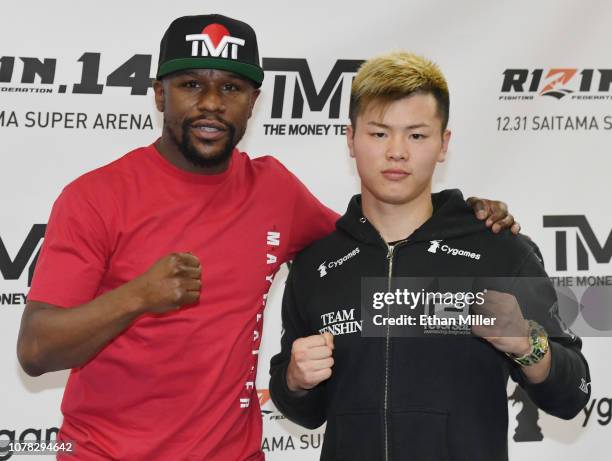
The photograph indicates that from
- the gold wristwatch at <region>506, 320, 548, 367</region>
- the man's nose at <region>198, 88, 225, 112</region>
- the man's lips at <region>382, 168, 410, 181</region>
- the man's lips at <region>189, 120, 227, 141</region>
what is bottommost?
the gold wristwatch at <region>506, 320, 548, 367</region>

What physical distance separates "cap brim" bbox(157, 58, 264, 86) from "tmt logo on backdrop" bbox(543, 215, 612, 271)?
123 cm

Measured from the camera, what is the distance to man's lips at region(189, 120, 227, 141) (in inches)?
60.1

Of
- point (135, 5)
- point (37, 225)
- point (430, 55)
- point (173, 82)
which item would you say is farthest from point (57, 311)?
point (430, 55)

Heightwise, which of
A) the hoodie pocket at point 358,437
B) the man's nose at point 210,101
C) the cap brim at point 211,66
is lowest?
the hoodie pocket at point 358,437

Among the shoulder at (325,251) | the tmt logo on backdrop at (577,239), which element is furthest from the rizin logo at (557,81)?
the shoulder at (325,251)

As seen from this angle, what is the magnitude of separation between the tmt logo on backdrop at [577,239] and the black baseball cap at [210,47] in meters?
1.22

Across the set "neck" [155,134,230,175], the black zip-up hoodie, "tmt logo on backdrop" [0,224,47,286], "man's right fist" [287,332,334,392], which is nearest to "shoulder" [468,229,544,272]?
the black zip-up hoodie

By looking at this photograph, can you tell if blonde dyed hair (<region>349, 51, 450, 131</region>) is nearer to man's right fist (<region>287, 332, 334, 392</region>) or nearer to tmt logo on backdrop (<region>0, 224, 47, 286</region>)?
man's right fist (<region>287, 332, 334, 392</region>)

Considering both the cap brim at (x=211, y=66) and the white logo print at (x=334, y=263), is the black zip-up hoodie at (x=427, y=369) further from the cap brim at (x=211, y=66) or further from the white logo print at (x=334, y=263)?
the cap brim at (x=211, y=66)

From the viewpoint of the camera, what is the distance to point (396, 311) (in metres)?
1.52

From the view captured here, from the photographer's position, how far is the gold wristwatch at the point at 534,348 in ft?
4.41

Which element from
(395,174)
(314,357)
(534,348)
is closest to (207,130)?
(395,174)

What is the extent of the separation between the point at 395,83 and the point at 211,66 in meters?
0.35

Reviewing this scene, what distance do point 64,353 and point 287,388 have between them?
0.43m
